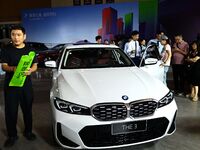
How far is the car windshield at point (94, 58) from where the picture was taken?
15.6 ft

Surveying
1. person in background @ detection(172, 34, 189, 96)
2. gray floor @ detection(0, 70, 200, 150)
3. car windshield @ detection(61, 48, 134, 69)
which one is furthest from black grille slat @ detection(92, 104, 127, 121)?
person in background @ detection(172, 34, 189, 96)

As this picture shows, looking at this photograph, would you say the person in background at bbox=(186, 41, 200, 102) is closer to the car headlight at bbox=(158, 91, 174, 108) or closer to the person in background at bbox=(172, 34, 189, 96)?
the person in background at bbox=(172, 34, 189, 96)

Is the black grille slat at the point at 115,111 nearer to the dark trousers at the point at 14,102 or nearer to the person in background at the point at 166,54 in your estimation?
the dark trousers at the point at 14,102

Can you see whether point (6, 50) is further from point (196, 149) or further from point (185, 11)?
point (185, 11)

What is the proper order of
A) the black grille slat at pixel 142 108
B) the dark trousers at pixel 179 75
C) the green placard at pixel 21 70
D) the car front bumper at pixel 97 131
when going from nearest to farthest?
the car front bumper at pixel 97 131 < the black grille slat at pixel 142 108 < the green placard at pixel 21 70 < the dark trousers at pixel 179 75

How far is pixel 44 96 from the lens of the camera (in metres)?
7.57

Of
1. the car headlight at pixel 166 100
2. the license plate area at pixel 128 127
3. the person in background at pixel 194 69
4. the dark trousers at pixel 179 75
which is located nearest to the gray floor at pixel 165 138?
the person in background at pixel 194 69

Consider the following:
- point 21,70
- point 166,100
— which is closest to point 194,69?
point 166,100

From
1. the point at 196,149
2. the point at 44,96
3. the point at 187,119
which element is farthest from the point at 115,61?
the point at 44,96

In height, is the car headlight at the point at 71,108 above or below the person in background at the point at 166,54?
below

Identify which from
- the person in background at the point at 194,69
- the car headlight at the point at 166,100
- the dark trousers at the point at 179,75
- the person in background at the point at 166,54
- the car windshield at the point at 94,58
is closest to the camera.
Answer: the car headlight at the point at 166,100

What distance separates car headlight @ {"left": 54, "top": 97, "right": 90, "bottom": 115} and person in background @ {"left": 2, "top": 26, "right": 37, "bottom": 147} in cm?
69

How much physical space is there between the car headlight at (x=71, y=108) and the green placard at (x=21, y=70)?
667mm

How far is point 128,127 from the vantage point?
335 cm
